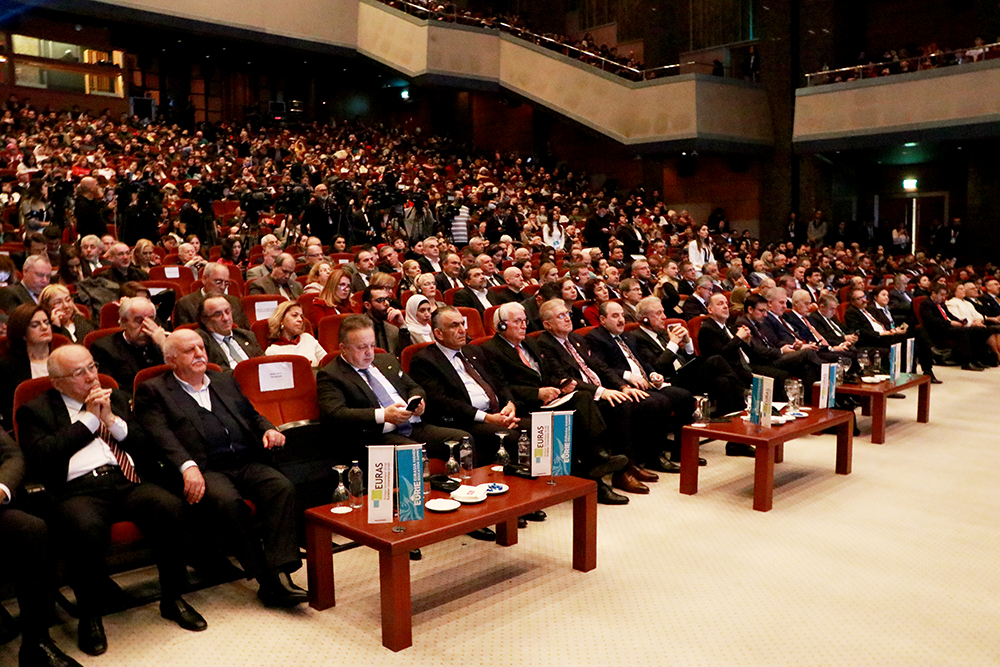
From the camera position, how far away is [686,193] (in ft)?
59.5

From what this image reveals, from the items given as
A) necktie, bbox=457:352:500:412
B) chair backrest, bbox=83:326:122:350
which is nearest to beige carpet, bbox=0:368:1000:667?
necktie, bbox=457:352:500:412

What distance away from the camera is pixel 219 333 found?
4.28m

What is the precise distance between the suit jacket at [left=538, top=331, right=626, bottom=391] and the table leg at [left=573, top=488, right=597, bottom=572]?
126 cm

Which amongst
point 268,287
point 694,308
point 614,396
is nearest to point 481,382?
point 614,396

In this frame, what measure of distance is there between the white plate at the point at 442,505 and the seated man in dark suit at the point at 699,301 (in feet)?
15.0

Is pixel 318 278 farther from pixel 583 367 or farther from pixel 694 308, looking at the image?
pixel 694 308

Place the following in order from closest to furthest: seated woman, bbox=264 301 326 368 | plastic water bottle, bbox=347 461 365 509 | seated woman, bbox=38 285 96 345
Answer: plastic water bottle, bbox=347 461 365 509 → seated woman, bbox=38 285 96 345 → seated woman, bbox=264 301 326 368

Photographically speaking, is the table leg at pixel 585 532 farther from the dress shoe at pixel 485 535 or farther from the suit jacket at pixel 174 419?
the suit jacket at pixel 174 419

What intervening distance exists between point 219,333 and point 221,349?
84mm

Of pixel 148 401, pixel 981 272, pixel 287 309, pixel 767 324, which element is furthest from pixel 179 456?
pixel 981 272

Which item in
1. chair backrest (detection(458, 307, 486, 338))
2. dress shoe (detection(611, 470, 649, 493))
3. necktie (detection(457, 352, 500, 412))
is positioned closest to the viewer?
necktie (detection(457, 352, 500, 412))

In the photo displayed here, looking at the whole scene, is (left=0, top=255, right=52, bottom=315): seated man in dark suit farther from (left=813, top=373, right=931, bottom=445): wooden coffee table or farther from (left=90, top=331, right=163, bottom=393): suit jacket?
(left=813, top=373, right=931, bottom=445): wooden coffee table

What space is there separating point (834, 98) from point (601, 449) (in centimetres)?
1266

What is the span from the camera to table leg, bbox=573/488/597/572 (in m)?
3.47
